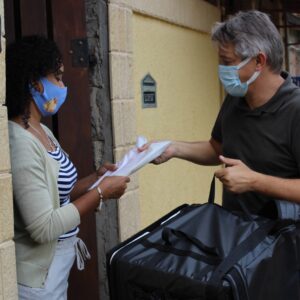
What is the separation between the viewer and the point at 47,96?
2.53 metres

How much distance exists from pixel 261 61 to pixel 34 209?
1128 mm

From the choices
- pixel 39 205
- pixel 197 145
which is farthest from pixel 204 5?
pixel 39 205

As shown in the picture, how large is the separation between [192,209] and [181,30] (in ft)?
9.94

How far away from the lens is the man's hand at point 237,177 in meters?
2.22

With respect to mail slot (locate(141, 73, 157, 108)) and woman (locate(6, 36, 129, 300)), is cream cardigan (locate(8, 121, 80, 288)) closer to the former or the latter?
woman (locate(6, 36, 129, 300))

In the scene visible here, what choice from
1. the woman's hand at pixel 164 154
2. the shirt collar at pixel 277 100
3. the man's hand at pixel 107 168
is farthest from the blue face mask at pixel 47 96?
the shirt collar at pixel 277 100

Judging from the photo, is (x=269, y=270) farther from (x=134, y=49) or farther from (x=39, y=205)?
(x=134, y=49)

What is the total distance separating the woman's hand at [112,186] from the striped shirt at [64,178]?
0.15m

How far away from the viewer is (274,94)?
7.95 ft

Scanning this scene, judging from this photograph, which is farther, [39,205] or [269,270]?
[39,205]

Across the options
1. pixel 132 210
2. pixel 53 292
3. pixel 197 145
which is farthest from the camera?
pixel 132 210

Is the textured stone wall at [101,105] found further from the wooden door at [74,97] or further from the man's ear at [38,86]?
the man's ear at [38,86]

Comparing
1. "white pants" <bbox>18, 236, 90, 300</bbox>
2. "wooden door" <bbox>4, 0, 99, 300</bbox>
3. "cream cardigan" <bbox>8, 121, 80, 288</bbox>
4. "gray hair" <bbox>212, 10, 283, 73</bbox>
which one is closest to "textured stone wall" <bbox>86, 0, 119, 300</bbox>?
"wooden door" <bbox>4, 0, 99, 300</bbox>

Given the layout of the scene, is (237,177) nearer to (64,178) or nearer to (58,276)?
(64,178)
